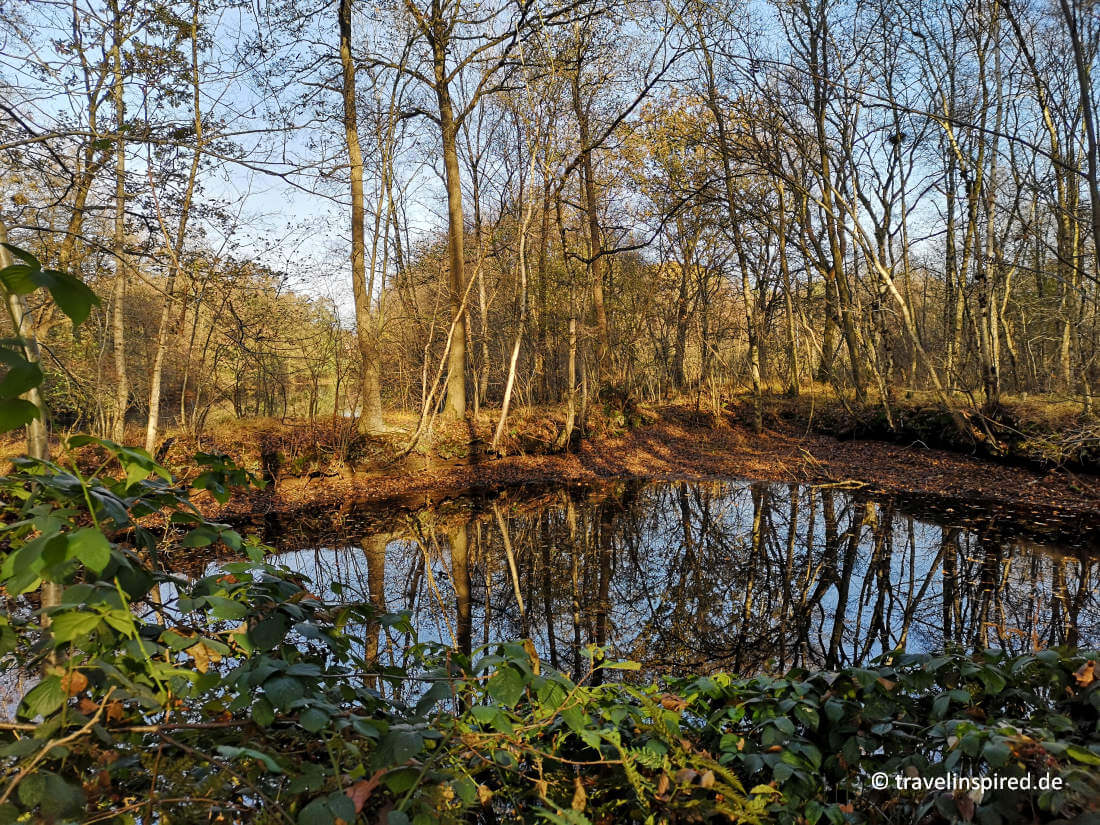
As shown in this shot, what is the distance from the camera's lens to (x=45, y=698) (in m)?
1.16

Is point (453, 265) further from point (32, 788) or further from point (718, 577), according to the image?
point (32, 788)

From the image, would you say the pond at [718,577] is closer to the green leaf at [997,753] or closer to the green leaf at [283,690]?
the green leaf at [997,753]

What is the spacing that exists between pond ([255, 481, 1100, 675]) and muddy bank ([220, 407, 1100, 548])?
0.67 metres

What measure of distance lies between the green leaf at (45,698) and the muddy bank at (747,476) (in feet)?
32.6

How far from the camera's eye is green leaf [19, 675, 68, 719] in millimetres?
1141

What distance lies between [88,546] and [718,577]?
6.76 meters

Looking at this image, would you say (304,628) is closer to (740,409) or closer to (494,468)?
(494,468)

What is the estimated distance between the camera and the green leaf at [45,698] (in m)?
1.14

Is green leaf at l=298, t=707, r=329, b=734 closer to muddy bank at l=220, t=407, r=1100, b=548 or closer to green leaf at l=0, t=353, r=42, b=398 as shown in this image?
green leaf at l=0, t=353, r=42, b=398

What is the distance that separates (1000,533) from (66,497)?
33.8 feet

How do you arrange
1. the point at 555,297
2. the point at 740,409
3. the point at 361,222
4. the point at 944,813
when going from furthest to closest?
the point at 740,409
the point at 555,297
the point at 361,222
the point at 944,813

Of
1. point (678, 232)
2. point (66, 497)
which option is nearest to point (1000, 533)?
point (66, 497)

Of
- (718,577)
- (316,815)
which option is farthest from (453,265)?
(316,815)

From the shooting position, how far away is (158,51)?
439 centimetres
